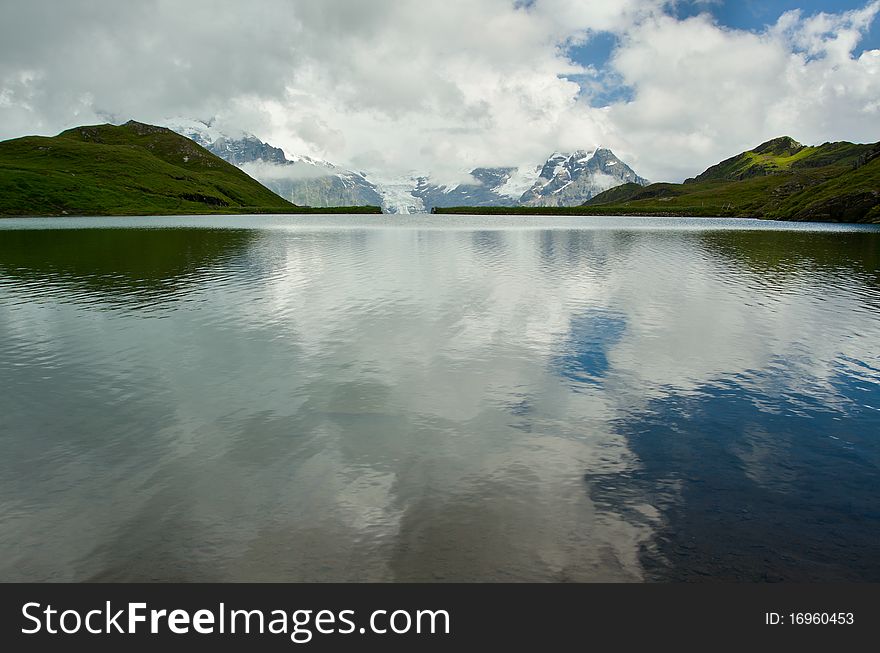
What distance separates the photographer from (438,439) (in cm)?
2003

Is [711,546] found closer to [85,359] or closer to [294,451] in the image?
[294,451]

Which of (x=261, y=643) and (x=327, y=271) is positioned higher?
(x=327, y=271)

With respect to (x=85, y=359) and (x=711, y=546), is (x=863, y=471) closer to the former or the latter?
(x=711, y=546)

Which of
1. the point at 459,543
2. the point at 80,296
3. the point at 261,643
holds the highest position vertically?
the point at 80,296

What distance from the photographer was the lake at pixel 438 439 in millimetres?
13406

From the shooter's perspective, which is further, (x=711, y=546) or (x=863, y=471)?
(x=863, y=471)

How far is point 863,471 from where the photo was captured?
1742 centimetres

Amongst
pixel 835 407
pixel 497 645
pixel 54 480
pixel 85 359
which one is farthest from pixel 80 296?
pixel 835 407

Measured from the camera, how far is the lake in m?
13.4

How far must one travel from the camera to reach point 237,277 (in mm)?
57438

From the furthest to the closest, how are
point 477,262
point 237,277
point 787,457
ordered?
point 477,262 → point 237,277 → point 787,457

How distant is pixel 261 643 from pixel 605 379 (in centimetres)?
1928

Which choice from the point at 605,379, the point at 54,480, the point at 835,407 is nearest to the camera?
the point at 54,480

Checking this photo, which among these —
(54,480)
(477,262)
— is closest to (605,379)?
(54,480)
